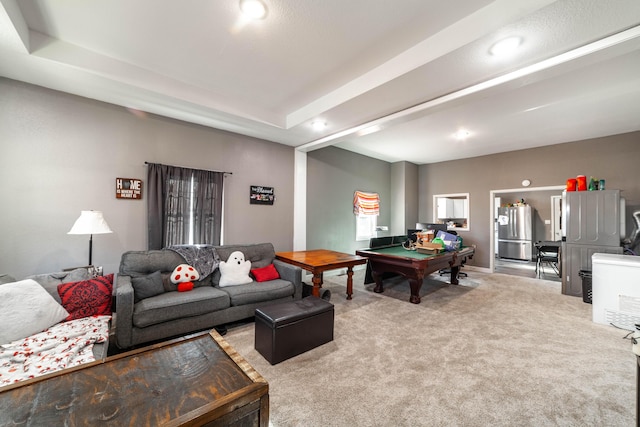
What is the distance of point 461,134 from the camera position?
187 inches

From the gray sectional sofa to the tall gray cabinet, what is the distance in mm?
4680

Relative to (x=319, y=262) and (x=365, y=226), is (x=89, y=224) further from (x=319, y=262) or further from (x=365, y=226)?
(x=365, y=226)

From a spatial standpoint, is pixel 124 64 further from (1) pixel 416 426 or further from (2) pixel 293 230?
(1) pixel 416 426

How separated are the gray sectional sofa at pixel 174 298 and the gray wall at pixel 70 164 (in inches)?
26.0

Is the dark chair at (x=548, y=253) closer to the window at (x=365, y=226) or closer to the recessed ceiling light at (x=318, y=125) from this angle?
the window at (x=365, y=226)

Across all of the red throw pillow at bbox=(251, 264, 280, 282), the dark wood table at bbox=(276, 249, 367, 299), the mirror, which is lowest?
the red throw pillow at bbox=(251, 264, 280, 282)

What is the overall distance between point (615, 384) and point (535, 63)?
2761 mm

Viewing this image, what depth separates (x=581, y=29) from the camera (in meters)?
1.82

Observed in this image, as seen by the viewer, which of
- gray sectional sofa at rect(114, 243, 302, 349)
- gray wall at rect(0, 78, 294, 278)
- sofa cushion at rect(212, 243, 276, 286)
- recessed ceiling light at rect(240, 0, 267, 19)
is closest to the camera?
recessed ceiling light at rect(240, 0, 267, 19)

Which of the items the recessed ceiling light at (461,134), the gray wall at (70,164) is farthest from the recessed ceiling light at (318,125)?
the recessed ceiling light at (461,134)

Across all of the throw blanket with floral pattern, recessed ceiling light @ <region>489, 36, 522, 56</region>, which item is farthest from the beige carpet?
recessed ceiling light @ <region>489, 36, 522, 56</region>

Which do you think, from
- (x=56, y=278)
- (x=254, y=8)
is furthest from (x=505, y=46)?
(x=56, y=278)

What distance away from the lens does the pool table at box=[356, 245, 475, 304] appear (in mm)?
3723

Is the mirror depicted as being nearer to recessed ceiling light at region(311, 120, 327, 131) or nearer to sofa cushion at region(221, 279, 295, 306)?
recessed ceiling light at region(311, 120, 327, 131)
